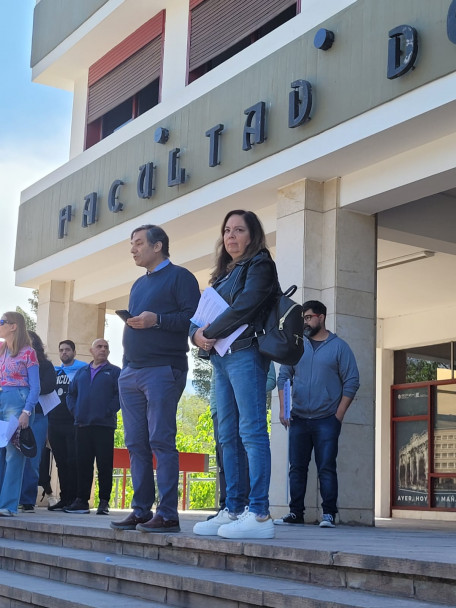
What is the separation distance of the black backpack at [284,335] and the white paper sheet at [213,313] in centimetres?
17

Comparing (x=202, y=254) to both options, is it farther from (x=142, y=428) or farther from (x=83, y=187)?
(x=142, y=428)

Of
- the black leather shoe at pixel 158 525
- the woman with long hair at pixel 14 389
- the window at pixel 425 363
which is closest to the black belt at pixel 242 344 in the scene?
the black leather shoe at pixel 158 525

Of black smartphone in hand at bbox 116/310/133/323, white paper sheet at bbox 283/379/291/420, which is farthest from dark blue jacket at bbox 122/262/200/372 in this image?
white paper sheet at bbox 283/379/291/420

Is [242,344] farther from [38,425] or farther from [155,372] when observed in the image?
[38,425]

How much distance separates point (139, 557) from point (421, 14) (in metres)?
5.43

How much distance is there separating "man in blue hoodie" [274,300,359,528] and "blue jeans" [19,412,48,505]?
3271mm

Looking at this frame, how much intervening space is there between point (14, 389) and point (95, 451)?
6.07ft

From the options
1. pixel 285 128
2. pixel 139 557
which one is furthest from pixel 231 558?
pixel 285 128

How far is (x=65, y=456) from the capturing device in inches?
460

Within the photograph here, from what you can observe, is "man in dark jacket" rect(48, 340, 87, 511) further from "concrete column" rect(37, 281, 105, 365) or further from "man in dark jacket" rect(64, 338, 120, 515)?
"concrete column" rect(37, 281, 105, 365)

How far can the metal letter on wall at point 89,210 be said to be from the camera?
14.3 m

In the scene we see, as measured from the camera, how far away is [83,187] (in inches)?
586

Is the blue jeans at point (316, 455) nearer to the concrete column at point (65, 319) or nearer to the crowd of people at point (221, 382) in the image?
the crowd of people at point (221, 382)

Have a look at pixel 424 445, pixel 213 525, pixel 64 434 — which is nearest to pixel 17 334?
pixel 64 434
